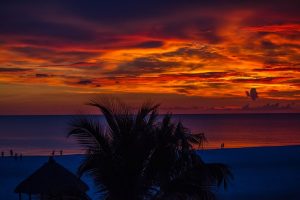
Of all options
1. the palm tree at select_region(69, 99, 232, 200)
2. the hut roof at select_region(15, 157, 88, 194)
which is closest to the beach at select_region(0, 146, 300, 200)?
the hut roof at select_region(15, 157, 88, 194)

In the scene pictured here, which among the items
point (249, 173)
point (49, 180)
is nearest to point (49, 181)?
point (49, 180)

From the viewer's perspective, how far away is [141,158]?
28.9ft

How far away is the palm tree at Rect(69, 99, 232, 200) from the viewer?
8695mm

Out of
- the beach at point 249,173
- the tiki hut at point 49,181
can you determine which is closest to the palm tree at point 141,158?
the tiki hut at point 49,181

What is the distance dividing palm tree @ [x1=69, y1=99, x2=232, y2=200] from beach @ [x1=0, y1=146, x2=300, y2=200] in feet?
26.8

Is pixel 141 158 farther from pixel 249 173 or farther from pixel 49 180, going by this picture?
pixel 249 173

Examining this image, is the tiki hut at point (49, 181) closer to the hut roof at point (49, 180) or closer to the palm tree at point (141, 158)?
the hut roof at point (49, 180)

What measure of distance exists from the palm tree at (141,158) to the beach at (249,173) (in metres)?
8.16

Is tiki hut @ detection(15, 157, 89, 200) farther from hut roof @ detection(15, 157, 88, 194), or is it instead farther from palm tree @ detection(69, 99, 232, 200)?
palm tree @ detection(69, 99, 232, 200)

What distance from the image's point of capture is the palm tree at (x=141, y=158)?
8695mm

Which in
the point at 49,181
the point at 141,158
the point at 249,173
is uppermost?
the point at 141,158

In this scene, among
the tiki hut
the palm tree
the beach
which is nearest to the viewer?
the palm tree

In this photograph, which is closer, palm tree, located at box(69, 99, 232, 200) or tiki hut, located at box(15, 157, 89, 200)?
palm tree, located at box(69, 99, 232, 200)

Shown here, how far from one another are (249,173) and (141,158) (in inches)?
1012
